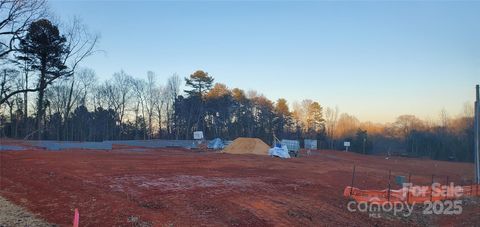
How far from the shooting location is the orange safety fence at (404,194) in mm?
16547

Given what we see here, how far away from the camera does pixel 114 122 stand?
71.8 m

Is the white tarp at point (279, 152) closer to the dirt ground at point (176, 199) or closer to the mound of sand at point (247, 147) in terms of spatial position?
the mound of sand at point (247, 147)

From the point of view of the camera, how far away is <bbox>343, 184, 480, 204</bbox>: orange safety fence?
16.5 meters

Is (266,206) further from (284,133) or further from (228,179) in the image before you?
(284,133)

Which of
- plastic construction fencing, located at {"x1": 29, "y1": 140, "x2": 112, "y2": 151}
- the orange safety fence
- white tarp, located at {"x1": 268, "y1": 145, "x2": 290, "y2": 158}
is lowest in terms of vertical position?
the orange safety fence

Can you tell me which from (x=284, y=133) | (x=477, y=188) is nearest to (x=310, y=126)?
(x=284, y=133)

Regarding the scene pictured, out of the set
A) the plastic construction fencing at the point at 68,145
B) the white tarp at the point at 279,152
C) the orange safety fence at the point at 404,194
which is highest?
the plastic construction fencing at the point at 68,145

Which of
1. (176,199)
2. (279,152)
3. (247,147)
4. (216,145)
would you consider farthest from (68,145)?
(176,199)

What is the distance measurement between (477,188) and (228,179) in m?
13.0

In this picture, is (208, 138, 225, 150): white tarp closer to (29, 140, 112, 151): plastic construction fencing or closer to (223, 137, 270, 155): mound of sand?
(223, 137, 270, 155): mound of sand

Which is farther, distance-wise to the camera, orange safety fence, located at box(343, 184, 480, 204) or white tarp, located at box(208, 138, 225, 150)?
white tarp, located at box(208, 138, 225, 150)

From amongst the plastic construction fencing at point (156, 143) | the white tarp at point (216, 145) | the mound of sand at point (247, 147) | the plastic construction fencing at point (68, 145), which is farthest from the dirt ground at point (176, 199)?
the white tarp at point (216, 145)

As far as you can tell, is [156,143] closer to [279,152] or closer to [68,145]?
[68,145]

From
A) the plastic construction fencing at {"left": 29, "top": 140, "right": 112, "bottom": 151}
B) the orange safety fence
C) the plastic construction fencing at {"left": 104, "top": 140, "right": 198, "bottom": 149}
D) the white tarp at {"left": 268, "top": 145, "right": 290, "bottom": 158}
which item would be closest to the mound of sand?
the white tarp at {"left": 268, "top": 145, "right": 290, "bottom": 158}
